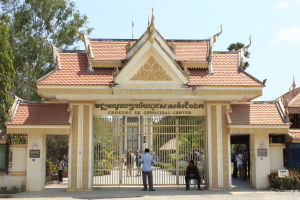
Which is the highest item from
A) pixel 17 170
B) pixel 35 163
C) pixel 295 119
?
pixel 295 119

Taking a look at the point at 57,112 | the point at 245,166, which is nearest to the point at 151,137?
the point at 57,112

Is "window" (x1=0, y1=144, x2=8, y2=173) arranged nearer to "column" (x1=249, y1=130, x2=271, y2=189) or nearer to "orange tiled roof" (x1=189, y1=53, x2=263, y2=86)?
"orange tiled roof" (x1=189, y1=53, x2=263, y2=86)

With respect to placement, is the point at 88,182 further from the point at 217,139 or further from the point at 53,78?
the point at 217,139

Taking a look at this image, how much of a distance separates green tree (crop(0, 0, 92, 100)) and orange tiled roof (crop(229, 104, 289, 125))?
40.5 ft

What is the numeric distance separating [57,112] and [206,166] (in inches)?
222

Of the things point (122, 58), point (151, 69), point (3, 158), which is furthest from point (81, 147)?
point (151, 69)

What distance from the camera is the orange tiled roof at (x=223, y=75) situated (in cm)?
1356

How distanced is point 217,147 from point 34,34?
1482 cm

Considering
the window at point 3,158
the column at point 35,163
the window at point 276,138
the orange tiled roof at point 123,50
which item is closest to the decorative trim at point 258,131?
the window at point 276,138

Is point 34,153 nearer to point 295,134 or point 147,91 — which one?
point 147,91

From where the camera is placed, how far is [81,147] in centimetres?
1374

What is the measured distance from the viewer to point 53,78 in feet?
44.2

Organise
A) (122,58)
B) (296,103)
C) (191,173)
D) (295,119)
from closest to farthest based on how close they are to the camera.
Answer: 1. (191,173)
2. (122,58)
3. (296,103)
4. (295,119)

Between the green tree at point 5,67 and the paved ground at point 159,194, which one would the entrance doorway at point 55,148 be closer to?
the green tree at point 5,67
